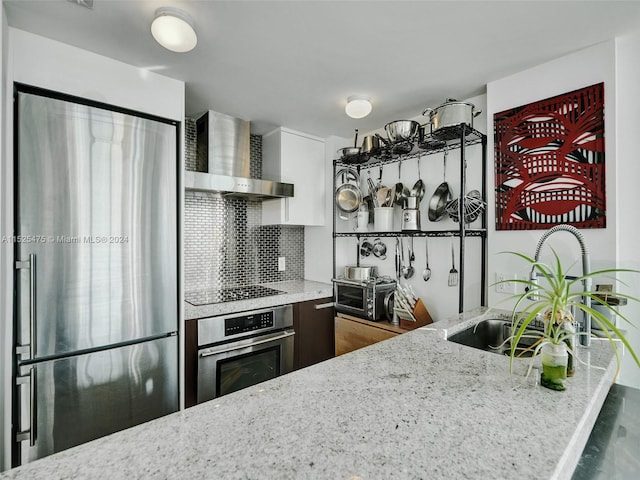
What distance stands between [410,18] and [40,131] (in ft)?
5.70

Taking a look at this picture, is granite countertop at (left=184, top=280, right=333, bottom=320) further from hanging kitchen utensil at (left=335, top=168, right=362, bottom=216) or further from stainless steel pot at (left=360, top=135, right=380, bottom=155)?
stainless steel pot at (left=360, top=135, right=380, bottom=155)

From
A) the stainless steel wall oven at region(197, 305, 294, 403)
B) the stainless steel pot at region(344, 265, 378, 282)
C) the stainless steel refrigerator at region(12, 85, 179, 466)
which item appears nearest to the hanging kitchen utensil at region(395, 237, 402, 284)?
the stainless steel pot at region(344, 265, 378, 282)

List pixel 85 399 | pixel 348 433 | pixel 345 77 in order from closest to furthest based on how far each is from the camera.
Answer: pixel 348 433 → pixel 85 399 → pixel 345 77

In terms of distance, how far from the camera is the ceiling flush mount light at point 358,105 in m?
2.09

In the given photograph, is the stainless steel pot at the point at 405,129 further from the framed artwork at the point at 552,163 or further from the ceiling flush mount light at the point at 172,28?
the ceiling flush mount light at the point at 172,28

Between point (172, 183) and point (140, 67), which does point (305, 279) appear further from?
point (140, 67)

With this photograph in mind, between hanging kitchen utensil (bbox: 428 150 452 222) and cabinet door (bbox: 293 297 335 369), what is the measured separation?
3.51ft

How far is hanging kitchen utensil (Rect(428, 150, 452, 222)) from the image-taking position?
227cm

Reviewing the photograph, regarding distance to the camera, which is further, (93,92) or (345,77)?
(345,77)

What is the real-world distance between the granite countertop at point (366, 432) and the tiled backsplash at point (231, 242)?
5.87ft

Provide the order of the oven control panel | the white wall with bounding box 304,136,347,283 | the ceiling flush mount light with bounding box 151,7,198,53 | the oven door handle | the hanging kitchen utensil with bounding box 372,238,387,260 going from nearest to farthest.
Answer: the ceiling flush mount light with bounding box 151,7,198,53 < the oven door handle < the oven control panel < the hanging kitchen utensil with bounding box 372,238,387,260 < the white wall with bounding box 304,136,347,283

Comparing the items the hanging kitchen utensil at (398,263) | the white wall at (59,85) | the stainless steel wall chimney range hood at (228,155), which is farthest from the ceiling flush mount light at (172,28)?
the hanging kitchen utensil at (398,263)

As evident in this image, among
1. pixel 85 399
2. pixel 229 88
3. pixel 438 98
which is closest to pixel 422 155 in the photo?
pixel 438 98

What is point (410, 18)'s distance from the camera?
139 centimetres
